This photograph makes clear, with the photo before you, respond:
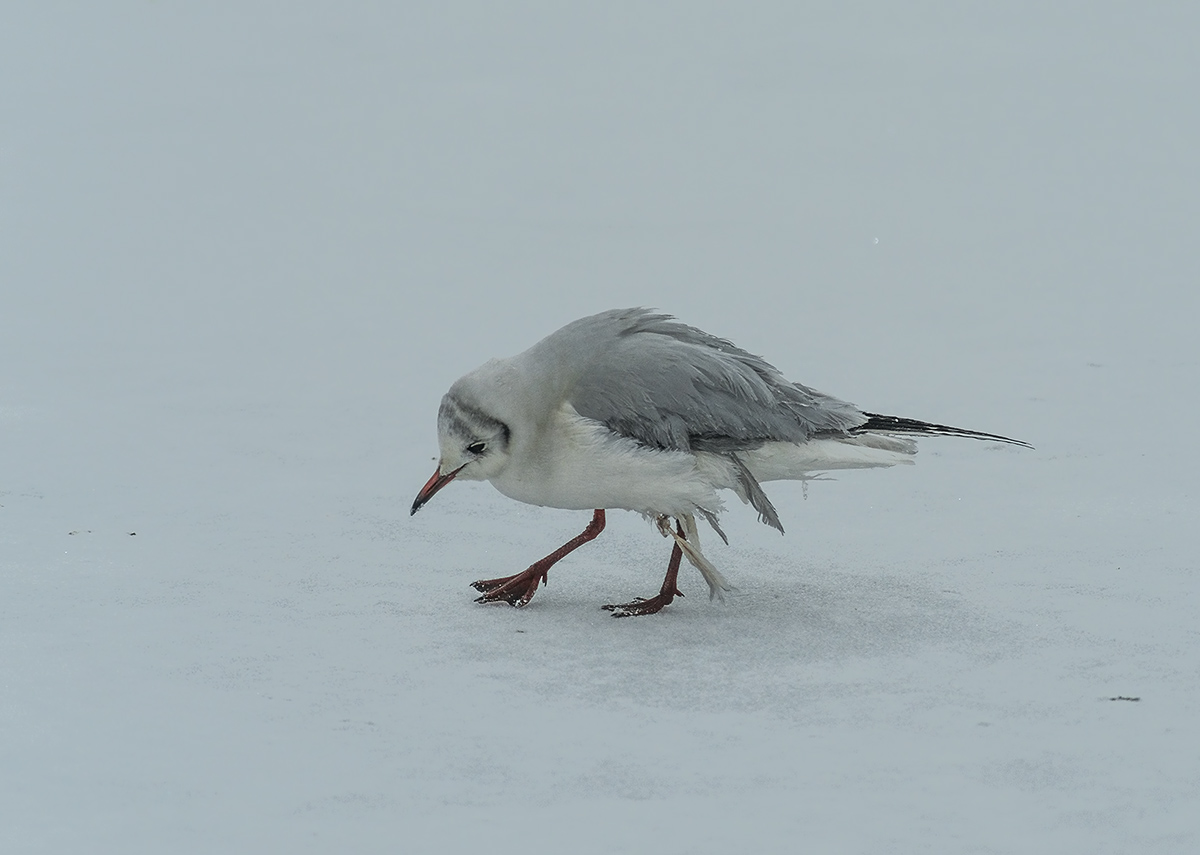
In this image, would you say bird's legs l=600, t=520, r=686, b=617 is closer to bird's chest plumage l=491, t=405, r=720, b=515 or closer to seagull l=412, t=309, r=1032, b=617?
seagull l=412, t=309, r=1032, b=617

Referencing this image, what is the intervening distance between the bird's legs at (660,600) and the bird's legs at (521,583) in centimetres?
27

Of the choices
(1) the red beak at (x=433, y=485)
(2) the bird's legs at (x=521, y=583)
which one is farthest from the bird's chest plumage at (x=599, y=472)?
(2) the bird's legs at (x=521, y=583)

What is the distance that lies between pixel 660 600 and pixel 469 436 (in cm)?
94

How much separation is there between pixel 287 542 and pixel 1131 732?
339 cm

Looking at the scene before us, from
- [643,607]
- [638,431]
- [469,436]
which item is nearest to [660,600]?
[643,607]

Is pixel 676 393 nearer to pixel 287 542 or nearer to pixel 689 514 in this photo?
pixel 689 514

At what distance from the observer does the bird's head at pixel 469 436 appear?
222 inches

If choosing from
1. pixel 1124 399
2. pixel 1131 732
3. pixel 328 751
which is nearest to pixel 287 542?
pixel 328 751

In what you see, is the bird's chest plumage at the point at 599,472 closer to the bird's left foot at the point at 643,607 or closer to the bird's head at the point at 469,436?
the bird's head at the point at 469,436

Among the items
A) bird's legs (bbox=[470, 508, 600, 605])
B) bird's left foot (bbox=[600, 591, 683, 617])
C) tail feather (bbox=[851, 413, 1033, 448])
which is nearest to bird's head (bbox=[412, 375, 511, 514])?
bird's legs (bbox=[470, 508, 600, 605])

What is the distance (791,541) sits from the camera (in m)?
6.58

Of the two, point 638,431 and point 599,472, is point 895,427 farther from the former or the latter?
point 599,472

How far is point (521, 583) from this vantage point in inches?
233

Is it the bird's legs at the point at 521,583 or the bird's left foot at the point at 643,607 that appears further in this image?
the bird's legs at the point at 521,583
